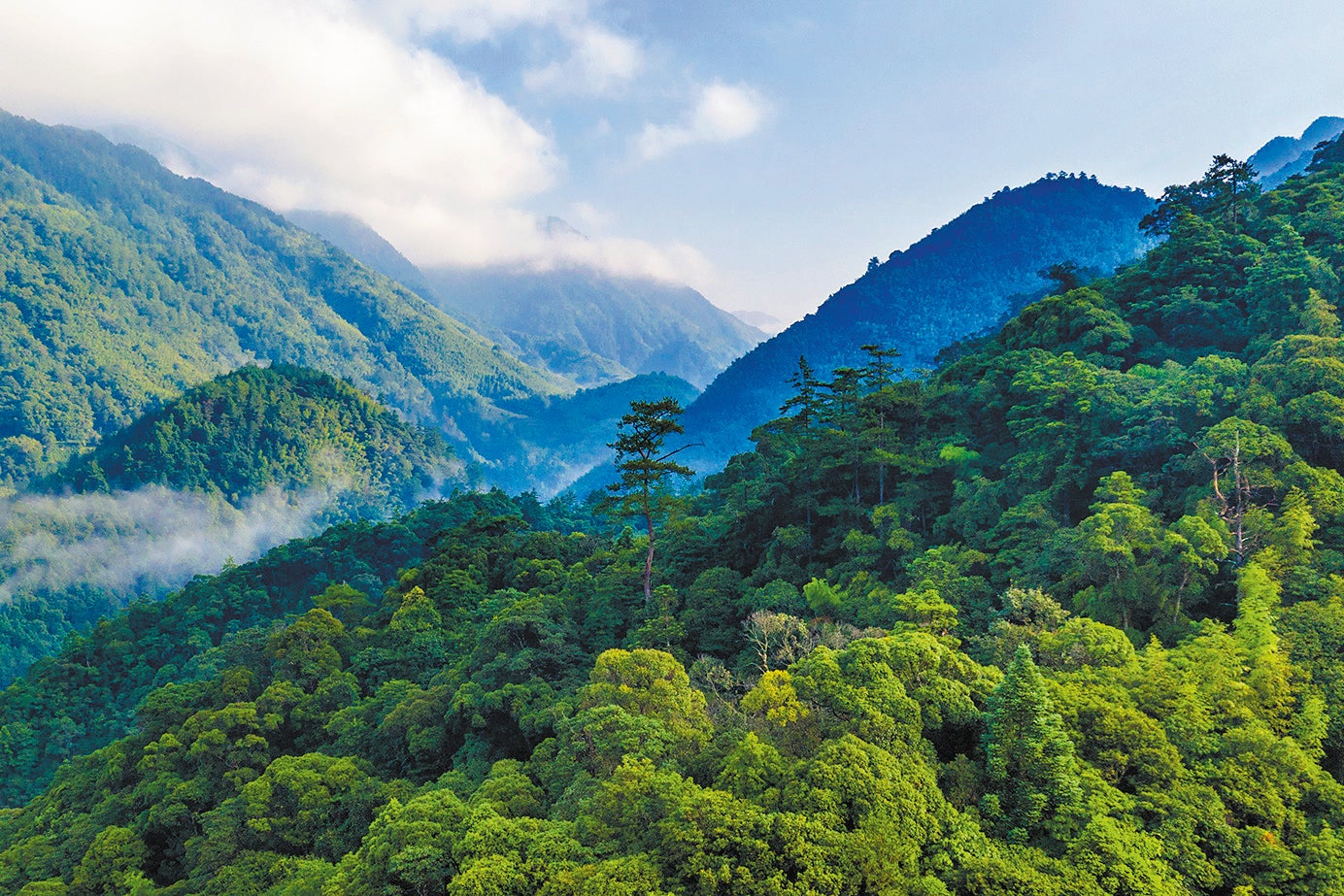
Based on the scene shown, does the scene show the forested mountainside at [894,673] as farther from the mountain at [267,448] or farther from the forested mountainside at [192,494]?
the mountain at [267,448]

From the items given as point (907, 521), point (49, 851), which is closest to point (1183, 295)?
point (907, 521)

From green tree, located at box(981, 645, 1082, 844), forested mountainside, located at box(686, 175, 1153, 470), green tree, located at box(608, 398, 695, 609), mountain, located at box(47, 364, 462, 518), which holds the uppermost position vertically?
forested mountainside, located at box(686, 175, 1153, 470)

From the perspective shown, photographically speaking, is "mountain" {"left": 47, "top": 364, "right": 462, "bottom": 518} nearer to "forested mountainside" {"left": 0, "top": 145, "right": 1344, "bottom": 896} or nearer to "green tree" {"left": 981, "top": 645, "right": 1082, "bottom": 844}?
"forested mountainside" {"left": 0, "top": 145, "right": 1344, "bottom": 896}

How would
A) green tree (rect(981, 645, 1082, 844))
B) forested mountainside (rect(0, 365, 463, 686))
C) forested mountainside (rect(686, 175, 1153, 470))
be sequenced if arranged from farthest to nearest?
A: forested mountainside (rect(686, 175, 1153, 470))
forested mountainside (rect(0, 365, 463, 686))
green tree (rect(981, 645, 1082, 844))

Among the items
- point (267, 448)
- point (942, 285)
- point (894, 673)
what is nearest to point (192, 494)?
point (267, 448)

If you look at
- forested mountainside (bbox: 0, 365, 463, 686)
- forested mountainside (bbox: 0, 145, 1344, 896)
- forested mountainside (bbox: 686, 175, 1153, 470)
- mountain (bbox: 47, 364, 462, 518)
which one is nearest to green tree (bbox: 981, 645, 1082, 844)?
forested mountainside (bbox: 0, 145, 1344, 896)

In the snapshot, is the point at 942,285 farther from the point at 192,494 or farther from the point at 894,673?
the point at 894,673

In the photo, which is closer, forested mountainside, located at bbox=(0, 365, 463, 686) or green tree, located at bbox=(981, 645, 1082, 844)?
green tree, located at bbox=(981, 645, 1082, 844)
